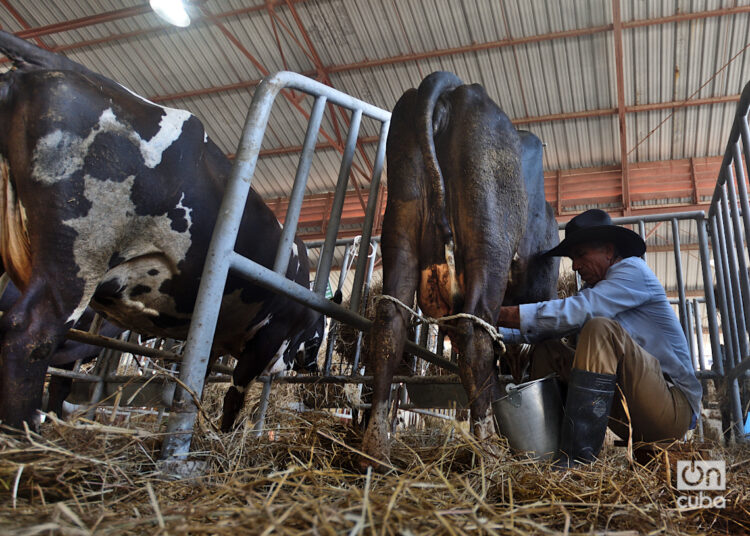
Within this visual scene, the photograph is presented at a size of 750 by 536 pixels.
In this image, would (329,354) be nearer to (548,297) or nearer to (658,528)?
(548,297)

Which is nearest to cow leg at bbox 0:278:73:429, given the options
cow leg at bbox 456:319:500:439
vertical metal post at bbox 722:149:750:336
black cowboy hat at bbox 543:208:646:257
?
cow leg at bbox 456:319:500:439

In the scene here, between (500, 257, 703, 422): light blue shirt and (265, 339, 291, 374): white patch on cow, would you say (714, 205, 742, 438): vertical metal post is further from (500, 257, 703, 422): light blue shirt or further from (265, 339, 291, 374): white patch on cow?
(265, 339, 291, 374): white patch on cow

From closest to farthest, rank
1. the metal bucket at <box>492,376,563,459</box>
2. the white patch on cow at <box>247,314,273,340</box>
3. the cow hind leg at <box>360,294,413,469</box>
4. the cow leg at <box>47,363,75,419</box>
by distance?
the cow hind leg at <box>360,294,413,469</box> → the metal bucket at <box>492,376,563,459</box> → the white patch on cow at <box>247,314,273,340</box> → the cow leg at <box>47,363,75,419</box>

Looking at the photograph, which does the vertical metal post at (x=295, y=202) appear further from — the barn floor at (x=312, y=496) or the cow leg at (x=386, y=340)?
the barn floor at (x=312, y=496)

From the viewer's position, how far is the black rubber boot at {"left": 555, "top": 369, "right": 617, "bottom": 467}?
7.36 ft

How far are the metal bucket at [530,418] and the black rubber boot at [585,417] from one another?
2.2 inches

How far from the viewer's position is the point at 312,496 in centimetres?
133

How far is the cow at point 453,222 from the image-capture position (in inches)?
94.0

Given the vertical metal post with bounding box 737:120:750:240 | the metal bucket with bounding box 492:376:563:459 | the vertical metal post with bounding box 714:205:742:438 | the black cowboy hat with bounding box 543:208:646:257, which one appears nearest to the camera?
the metal bucket with bounding box 492:376:563:459

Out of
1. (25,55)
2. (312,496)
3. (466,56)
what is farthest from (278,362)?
(466,56)

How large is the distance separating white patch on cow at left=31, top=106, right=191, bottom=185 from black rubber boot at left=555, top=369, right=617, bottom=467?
2297mm

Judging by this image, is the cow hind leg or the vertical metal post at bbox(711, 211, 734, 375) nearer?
the cow hind leg

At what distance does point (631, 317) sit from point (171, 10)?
10.7m

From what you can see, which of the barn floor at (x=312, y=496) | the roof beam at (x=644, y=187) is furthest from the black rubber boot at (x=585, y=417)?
the roof beam at (x=644, y=187)
